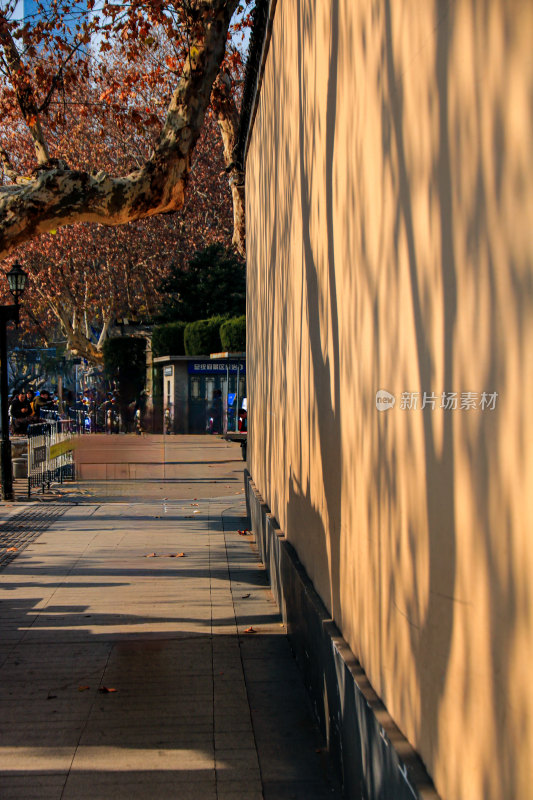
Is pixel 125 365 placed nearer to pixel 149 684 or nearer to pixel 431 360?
pixel 149 684

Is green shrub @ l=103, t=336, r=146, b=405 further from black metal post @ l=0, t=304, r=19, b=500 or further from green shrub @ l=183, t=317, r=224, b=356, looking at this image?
black metal post @ l=0, t=304, r=19, b=500

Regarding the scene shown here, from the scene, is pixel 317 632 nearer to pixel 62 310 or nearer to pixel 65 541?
pixel 65 541

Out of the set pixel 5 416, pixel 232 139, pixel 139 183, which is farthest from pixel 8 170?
pixel 5 416

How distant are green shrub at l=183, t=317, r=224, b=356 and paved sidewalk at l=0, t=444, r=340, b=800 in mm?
26728

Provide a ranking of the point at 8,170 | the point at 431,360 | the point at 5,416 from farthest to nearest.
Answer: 1. the point at 5,416
2. the point at 8,170
3. the point at 431,360

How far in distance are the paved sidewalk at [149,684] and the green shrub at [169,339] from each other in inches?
1133

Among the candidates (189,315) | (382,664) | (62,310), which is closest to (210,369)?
(189,315)

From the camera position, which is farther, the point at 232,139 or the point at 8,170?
the point at 232,139

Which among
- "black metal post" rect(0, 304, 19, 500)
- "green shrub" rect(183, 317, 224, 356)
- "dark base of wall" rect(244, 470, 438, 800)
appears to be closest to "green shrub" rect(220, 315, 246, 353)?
"green shrub" rect(183, 317, 224, 356)

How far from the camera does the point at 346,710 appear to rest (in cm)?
407

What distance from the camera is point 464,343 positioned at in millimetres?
2465

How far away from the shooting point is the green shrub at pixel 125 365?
42.3 m

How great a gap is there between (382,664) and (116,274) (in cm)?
3684

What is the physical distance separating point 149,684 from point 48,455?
12585 millimetres
